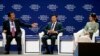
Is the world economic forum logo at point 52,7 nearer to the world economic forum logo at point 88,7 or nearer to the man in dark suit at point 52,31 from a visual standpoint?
the man in dark suit at point 52,31

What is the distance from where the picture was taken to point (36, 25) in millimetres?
9172

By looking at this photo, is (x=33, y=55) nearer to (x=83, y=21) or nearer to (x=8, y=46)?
(x=8, y=46)

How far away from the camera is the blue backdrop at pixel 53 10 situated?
30.0 ft

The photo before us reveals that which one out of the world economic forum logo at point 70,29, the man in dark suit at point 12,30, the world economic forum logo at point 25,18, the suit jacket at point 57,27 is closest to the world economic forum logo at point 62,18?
the world economic forum logo at point 70,29

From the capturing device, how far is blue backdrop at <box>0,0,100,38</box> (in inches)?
360

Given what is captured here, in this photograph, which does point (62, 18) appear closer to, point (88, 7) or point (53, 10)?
point (53, 10)

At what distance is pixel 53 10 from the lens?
917cm

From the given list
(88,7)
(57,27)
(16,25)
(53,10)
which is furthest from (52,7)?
(16,25)

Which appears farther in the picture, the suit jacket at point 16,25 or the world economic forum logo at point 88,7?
the world economic forum logo at point 88,7

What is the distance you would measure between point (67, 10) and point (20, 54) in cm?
222

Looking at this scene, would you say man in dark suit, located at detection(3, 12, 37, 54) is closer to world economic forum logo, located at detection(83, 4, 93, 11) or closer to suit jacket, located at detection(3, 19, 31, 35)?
suit jacket, located at detection(3, 19, 31, 35)

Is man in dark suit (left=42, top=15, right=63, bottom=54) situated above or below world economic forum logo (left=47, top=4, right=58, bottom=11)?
below

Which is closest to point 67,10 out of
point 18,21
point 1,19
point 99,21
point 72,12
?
point 72,12

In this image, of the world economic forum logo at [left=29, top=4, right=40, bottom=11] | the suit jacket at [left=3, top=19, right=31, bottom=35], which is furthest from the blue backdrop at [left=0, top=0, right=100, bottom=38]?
the suit jacket at [left=3, top=19, right=31, bottom=35]
